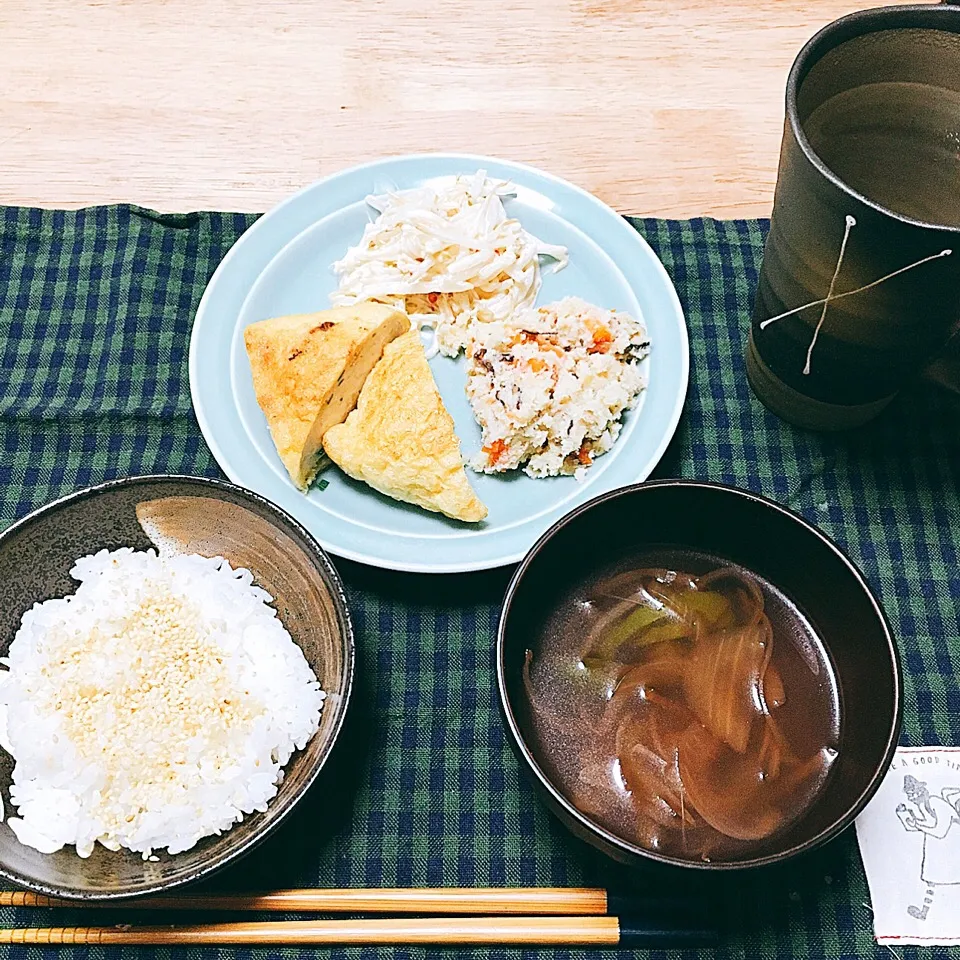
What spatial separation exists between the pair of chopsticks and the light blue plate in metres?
0.49

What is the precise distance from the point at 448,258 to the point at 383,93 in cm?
54

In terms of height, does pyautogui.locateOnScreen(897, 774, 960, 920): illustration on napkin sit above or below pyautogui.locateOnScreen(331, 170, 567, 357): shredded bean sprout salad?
below

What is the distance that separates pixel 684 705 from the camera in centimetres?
139

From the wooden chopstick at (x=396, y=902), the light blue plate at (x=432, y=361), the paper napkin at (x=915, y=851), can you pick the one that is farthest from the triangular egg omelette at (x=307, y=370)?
the paper napkin at (x=915, y=851)

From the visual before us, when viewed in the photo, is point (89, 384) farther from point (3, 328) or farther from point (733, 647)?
point (733, 647)

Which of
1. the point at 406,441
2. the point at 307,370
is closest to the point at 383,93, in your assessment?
the point at 307,370

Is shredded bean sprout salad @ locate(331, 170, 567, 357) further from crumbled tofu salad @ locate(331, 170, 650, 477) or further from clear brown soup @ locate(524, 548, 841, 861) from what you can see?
clear brown soup @ locate(524, 548, 841, 861)

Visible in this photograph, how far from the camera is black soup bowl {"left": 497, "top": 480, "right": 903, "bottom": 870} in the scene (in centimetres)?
123

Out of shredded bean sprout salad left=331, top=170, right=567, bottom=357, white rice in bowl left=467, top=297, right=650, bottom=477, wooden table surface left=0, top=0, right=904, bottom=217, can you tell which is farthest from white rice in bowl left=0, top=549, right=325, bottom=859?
wooden table surface left=0, top=0, right=904, bottom=217

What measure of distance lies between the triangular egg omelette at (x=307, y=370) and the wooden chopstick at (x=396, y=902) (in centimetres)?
64

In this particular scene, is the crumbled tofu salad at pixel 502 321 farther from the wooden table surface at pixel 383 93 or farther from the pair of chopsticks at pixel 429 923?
the pair of chopsticks at pixel 429 923

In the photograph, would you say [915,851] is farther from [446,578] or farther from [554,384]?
[554,384]

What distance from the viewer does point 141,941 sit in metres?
1.41

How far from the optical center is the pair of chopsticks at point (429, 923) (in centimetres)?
139
